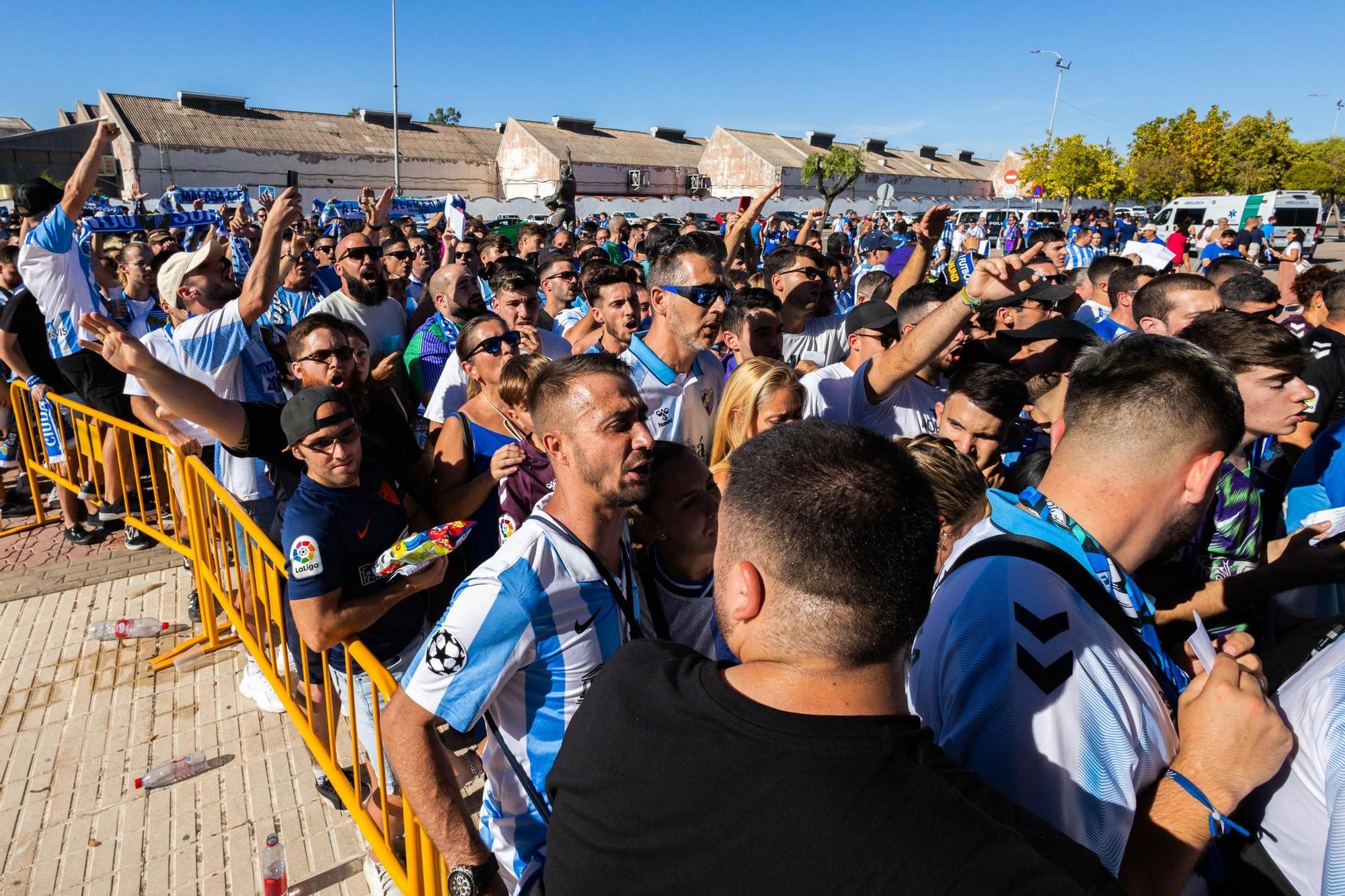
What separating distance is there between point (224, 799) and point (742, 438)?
10.5 ft

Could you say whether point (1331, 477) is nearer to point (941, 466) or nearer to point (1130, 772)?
point (941, 466)

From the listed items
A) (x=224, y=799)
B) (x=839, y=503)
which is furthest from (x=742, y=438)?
(x=224, y=799)

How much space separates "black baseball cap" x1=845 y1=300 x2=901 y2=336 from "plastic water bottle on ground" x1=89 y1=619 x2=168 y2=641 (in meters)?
5.16

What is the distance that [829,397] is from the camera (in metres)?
4.27

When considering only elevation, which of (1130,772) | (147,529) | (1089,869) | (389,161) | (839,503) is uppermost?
(389,161)

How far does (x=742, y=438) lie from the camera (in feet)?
A: 12.0

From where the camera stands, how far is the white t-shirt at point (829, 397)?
4.22 meters

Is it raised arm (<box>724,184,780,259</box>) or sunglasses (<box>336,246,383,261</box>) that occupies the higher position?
raised arm (<box>724,184,780,259</box>)

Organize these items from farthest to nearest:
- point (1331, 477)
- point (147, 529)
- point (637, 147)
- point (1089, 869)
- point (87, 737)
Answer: point (637, 147) < point (147, 529) < point (87, 737) < point (1331, 477) < point (1089, 869)

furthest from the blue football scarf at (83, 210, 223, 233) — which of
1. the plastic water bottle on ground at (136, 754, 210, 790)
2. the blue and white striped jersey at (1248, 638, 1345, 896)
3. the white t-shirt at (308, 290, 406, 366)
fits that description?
the blue and white striped jersey at (1248, 638, 1345, 896)

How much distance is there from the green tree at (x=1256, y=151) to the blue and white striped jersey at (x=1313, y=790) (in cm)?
5609

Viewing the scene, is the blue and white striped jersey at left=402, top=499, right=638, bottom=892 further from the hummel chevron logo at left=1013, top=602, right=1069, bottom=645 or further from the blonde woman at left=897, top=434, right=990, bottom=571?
the blonde woman at left=897, top=434, right=990, bottom=571

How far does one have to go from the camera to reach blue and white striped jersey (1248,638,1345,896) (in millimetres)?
1426

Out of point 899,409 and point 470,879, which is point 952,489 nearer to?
point 899,409
